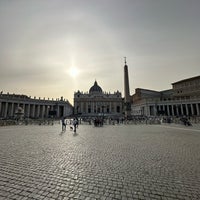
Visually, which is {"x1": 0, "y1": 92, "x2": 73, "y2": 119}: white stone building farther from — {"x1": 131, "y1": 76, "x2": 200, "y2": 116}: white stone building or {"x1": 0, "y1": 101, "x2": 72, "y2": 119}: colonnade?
{"x1": 131, "y1": 76, "x2": 200, "y2": 116}: white stone building

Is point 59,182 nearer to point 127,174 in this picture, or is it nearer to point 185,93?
point 127,174

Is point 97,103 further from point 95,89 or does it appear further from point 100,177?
point 100,177

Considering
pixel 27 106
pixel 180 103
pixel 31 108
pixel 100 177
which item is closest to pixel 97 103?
pixel 31 108

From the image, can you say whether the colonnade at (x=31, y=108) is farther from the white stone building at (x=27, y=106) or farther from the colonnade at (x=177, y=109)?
the colonnade at (x=177, y=109)

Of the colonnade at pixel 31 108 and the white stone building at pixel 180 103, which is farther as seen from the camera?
the colonnade at pixel 31 108

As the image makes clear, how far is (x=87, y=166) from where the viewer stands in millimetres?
5422

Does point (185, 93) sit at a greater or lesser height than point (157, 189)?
greater

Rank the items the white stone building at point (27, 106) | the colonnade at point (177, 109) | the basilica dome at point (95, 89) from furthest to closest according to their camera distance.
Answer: the basilica dome at point (95, 89)
the white stone building at point (27, 106)
the colonnade at point (177, 109)

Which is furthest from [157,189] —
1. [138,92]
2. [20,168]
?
[138,92]

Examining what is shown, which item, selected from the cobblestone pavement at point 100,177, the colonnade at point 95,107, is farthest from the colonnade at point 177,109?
the cobblestone pavement at point 100,177

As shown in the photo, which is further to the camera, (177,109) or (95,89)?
(95,89)

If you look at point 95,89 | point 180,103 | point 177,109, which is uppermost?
point 95,89

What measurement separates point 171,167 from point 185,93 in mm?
78014

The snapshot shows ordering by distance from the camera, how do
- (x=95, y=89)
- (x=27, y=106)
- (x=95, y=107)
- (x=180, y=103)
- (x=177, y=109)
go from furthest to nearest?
(x=95, y=89), (x=95, y=107), (x=27, y=106), (x=177, y=109), (x=180, y=103)
